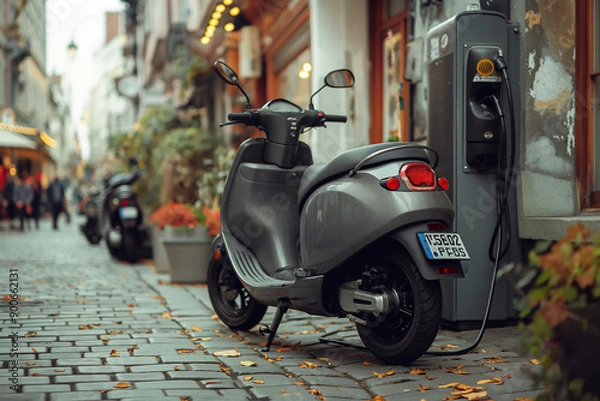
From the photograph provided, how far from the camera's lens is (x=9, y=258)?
12.9 meters

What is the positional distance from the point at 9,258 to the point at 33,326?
723cm

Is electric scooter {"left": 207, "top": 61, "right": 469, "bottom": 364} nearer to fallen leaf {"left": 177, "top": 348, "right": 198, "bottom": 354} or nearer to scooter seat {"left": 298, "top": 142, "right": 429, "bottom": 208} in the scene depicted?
scooter seat {"left": 298, "top": 142, "right": 429, "bottom": 208}

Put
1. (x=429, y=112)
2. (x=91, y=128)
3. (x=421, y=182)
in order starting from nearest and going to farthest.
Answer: (x=421, y=182), (x=429, y=112), (x=91, y=128)

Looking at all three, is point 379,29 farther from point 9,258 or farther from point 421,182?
point 9,258

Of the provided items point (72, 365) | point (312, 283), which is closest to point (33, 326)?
point (72, 365)

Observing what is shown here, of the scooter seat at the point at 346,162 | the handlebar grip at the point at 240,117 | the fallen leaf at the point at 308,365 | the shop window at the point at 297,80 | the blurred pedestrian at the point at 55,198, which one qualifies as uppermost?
the shop window at the point at 297,80

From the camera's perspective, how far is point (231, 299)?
6070 millimetres

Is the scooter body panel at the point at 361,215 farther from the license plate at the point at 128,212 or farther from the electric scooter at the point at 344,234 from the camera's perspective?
the license plate at the point at 128,212

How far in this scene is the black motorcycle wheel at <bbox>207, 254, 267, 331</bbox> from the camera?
231 inches

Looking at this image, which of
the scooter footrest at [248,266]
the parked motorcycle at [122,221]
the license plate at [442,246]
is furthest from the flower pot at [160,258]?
the license plate at [442,246]

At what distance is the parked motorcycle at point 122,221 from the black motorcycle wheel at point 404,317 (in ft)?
26.2

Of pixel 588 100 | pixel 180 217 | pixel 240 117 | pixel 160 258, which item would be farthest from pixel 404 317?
pixel 160 258

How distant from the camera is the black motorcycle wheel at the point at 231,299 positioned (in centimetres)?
587

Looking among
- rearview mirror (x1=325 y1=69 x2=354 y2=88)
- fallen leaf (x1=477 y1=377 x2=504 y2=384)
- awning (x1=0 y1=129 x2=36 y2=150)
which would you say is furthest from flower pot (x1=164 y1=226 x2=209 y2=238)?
awning (x1=0 y1=129 x2=36 y2=150)
